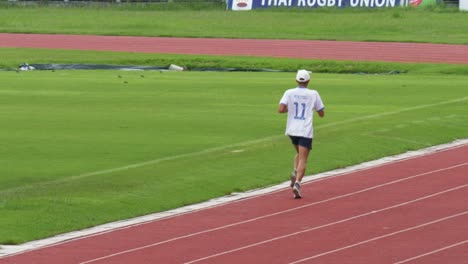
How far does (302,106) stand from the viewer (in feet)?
63.6

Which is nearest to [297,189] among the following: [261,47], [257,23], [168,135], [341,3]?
[168,135]

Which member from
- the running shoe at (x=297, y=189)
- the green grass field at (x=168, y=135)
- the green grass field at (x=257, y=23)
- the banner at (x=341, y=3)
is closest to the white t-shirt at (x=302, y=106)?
the running shoe at (x=297, y=189)

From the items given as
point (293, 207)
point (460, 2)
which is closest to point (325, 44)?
point (460, 2)

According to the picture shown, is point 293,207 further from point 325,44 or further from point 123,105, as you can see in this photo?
point 325,44

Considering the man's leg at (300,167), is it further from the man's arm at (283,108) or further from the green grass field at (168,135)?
the green grass field at (168,135)

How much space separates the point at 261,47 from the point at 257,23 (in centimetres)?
1382

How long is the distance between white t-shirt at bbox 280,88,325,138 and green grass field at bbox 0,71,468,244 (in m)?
1.27

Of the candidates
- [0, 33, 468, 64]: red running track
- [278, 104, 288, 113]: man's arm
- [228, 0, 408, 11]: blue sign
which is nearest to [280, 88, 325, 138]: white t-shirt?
[278, 104, 288, 113]: man's arm

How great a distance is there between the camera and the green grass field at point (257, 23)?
204 ft

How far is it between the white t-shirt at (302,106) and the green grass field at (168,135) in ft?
4.15

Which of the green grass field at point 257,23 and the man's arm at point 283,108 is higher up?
the man's arm at point 283,108

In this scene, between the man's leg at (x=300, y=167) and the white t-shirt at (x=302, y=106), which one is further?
the white t-shirt at (x=302, y=106)

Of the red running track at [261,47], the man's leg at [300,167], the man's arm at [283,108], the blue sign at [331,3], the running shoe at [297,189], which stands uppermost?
the man's arm at [283,108]

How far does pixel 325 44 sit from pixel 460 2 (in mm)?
17934
